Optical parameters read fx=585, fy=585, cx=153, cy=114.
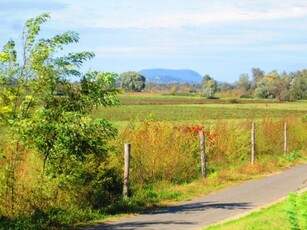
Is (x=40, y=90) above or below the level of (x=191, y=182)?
above

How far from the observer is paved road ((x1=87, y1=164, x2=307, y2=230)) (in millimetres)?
13415

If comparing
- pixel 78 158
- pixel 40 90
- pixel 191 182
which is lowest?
pixel 191 182

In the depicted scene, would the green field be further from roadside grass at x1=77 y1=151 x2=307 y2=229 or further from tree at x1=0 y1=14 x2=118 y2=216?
tree at x1=0 y1=14 x2=118 y2=216

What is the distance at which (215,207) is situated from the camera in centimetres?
1590

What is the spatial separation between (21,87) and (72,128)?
1491 millimetres

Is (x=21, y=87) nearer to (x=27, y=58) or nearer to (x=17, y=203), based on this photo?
(x=27, y=58)

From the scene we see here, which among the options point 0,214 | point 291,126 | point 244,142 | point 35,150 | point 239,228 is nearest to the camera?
point 239,228

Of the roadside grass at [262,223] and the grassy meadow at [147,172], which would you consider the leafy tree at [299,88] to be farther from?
the roadside grass at [262,223]

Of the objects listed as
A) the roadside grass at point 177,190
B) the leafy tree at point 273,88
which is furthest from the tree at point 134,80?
the roadside grass at point 177,190

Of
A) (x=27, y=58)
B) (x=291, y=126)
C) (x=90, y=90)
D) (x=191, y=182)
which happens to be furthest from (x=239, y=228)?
(x=291, y=126)

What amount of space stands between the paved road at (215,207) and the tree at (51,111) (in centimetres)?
200

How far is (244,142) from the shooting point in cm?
3003

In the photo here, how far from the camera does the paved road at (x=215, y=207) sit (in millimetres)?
13415

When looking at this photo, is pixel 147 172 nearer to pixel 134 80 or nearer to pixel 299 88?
pixel 299 88
